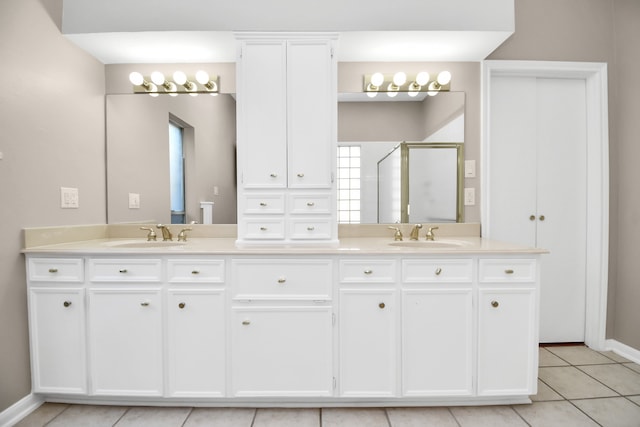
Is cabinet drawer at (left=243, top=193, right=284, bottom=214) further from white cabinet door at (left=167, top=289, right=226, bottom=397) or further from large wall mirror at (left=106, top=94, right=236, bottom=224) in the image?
white cabinet door at (left=167, top=289, right=226, bottom=397)

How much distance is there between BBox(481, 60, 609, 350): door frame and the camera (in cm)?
230

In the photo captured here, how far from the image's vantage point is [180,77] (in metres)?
2.26

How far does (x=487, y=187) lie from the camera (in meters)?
2.30

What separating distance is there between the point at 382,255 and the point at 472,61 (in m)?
1.67

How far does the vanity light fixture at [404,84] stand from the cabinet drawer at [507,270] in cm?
128

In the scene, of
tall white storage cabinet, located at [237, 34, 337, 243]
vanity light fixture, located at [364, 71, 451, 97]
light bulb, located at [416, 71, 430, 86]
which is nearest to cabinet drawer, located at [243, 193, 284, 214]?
tall white storage cabinet, located at [237, 34, 337, 243]

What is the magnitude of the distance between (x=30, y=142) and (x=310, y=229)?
1.64 meters

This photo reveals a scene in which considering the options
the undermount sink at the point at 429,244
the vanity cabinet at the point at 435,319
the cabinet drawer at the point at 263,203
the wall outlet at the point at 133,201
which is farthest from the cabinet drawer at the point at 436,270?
the wall outlet at the point at 133,201

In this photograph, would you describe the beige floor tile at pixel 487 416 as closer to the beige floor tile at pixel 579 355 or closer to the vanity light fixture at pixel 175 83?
the beige floor tile at pixel 579 355

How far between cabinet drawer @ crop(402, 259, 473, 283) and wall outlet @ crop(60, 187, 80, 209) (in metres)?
2.08

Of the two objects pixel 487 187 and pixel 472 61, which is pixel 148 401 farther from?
pixel 472 61

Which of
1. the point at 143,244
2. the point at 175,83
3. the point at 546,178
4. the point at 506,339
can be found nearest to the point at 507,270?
the point at 506,339

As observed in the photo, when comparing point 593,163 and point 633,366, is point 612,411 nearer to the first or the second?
point 633,366

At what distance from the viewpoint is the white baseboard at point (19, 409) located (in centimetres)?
160
